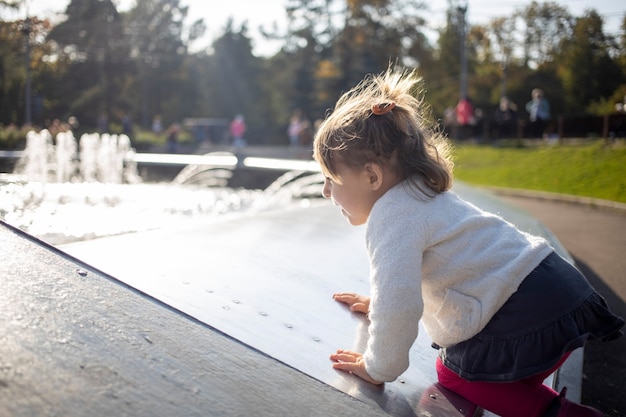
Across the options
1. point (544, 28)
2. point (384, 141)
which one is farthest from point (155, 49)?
point (544, 28)

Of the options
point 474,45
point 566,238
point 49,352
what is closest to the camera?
point 49,352

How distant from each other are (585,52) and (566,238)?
1560 centimetres

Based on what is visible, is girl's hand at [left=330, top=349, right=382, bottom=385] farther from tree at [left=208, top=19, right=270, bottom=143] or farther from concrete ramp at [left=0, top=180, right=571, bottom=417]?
tree at [left=208, top=19, right=270, bottom=143]

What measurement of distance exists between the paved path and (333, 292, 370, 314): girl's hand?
4.17 feet

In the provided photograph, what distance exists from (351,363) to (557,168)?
1341 cm

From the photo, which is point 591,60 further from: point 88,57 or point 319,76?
point 319,76

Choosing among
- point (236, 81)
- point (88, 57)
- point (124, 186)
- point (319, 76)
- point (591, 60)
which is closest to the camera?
point (88, 57)

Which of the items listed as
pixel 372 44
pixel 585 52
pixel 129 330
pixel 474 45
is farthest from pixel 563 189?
pixel 474 45

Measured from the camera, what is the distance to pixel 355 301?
2.48 m

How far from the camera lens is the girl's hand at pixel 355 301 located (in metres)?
2.42

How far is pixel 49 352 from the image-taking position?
1.39m

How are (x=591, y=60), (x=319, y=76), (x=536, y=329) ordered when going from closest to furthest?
1. (x=536, y=329)
2. (x=591, y=60)
3. (x=319, y=76)

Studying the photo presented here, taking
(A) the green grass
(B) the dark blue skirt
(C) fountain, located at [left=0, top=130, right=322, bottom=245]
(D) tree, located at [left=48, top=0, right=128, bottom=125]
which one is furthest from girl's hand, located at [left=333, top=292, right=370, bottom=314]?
(A) the green grass

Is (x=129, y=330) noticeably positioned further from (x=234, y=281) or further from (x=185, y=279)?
(x=234, y=281)
